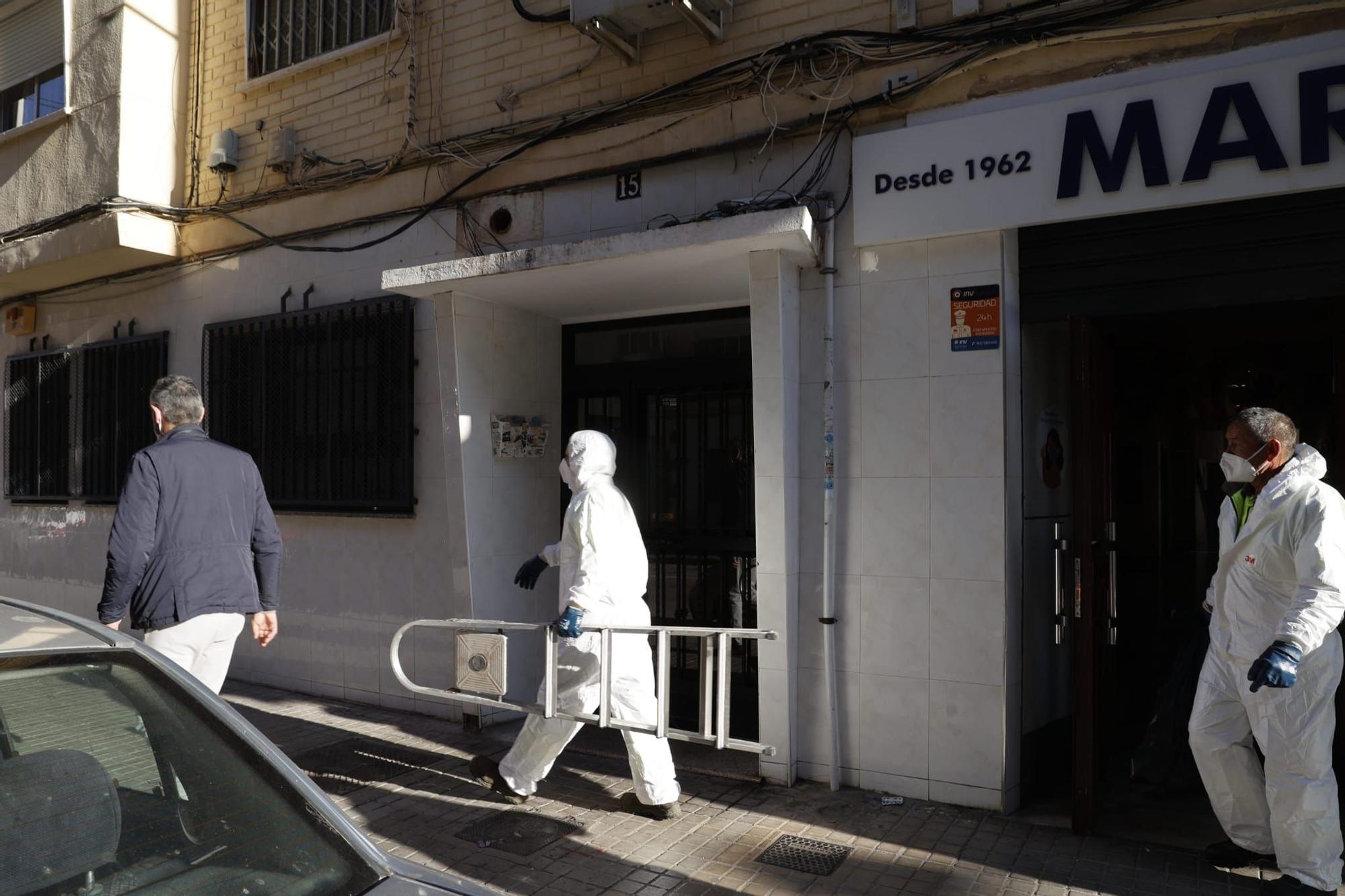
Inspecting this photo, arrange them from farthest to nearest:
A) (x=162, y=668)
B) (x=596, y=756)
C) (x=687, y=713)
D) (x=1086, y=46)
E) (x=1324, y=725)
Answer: (x=687, y=713) → (x=596, y=756) → (x=1086, y=46) → (x=1324, y=725) → (x=162, y=668)

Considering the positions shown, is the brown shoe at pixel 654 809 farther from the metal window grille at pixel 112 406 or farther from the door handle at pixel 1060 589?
the metal window grille at pixel 112 406

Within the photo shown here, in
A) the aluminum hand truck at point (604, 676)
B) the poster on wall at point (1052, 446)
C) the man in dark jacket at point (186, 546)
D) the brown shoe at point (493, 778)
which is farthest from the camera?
the poster on wall at point (1052, 446)

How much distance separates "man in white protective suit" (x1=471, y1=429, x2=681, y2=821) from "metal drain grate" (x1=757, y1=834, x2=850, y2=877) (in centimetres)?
62

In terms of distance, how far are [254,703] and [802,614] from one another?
14.6ft

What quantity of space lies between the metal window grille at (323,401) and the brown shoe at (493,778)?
2.30 meters

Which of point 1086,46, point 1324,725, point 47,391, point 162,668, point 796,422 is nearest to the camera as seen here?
point 162,668

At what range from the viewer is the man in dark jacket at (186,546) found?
411cm

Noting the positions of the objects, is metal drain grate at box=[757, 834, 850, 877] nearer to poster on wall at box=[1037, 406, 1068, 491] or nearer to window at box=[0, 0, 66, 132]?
poster on wall at box=[1037, 406, 1068, 491]

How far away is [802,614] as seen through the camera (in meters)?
5.23

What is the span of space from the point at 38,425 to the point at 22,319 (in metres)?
1.14

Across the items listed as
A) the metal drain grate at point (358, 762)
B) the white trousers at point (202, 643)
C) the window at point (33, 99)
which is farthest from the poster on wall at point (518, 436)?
the window at point (33, 99)

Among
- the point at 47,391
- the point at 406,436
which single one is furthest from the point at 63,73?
the point at 406,436

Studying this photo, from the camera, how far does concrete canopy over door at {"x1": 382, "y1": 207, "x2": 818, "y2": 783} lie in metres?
5.09

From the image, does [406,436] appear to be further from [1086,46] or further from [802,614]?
[1086,46]
